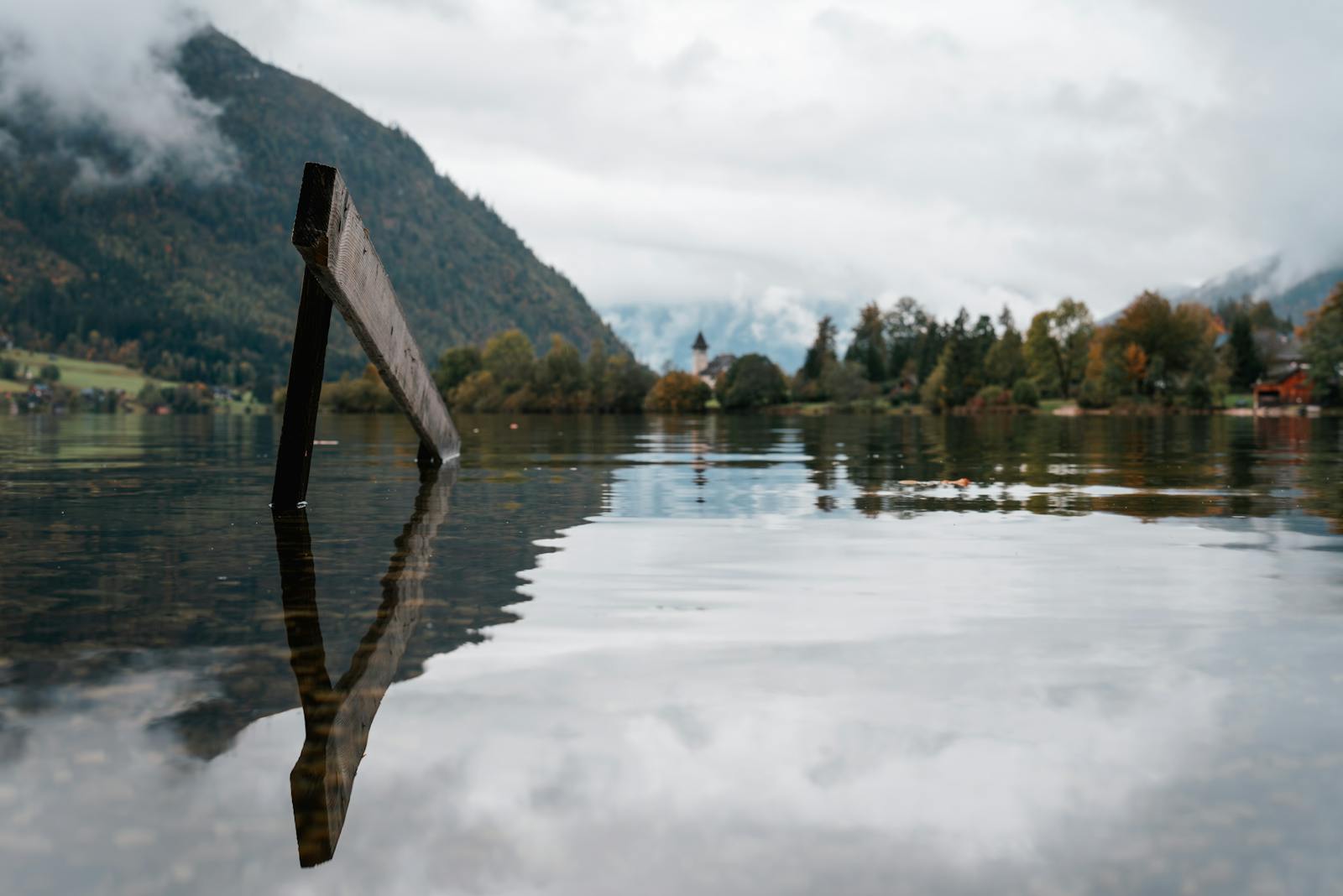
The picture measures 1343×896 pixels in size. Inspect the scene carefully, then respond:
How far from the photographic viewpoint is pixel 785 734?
523 centimetres

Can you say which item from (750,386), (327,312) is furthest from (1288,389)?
(327,312)

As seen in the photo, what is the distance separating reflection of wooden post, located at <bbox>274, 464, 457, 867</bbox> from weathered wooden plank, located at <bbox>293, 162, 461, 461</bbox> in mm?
2898

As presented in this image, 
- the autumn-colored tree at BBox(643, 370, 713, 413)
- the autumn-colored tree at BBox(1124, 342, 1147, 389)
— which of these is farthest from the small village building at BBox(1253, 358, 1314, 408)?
the autumn-colored tree at BBox(643, 370, 713, 413)

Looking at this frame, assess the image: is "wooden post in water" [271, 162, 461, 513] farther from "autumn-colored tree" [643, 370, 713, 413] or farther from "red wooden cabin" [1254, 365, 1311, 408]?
"autumn-colored tree" [643, 370, 713, 413]

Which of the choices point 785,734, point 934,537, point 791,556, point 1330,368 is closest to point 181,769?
point 785,734

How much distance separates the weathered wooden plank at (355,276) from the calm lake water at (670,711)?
9.13 feet

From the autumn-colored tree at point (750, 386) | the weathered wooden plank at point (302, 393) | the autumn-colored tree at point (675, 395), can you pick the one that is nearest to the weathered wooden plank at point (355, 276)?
the weathered wooden plank at point (302, 393)

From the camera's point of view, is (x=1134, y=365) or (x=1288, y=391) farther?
(x=1288, y=391)

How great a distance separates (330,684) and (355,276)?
837 centimetres

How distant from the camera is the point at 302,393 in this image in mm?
15008

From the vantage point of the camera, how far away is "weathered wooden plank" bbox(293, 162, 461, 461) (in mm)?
11875

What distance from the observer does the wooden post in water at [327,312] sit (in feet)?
39.1

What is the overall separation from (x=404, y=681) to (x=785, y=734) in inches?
82.1

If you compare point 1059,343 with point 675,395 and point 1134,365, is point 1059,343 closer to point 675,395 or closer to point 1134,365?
point 1134,365
